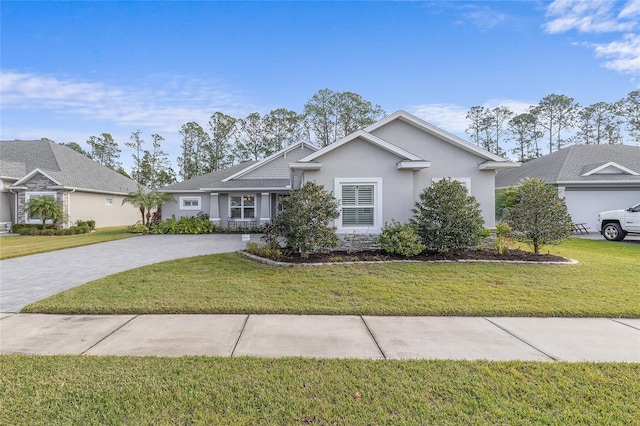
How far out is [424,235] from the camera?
9008 mm

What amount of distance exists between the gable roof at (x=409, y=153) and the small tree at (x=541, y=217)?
168 cm

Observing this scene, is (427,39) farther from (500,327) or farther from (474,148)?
(500,327)

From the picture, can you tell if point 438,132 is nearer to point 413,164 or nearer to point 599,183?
point 413,164

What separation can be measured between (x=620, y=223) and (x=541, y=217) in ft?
27.2

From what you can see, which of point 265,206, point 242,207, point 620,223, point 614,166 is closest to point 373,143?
point 265,206

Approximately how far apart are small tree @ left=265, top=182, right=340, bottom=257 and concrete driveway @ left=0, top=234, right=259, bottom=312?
4.21m

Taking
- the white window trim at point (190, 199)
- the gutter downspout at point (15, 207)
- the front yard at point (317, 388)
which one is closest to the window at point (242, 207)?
the white window trim at point (190, 199)

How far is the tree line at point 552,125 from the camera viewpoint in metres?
31.5

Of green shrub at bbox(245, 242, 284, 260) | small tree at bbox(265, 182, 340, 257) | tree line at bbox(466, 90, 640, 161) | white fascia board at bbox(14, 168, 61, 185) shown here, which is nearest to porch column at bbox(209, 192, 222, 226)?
white fascia board at bbox(14, 168, 61, 185)

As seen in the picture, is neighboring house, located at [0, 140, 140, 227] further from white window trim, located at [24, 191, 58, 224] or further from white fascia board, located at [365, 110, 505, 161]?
white fascia board, located at [365, 110, 505, 161]

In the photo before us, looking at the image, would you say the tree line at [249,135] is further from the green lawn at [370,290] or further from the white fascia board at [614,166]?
the green lawn at [370,290]

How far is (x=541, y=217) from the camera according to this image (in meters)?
8.69

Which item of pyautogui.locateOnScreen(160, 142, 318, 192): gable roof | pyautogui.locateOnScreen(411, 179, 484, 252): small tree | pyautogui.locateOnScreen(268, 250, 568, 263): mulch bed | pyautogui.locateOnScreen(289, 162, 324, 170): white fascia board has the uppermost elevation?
pyautogui.locateOnScreen(160, 142, 318, 192): gable roof

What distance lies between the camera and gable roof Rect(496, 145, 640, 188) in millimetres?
16516
